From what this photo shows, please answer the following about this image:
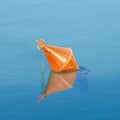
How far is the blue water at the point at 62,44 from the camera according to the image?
22.4 ft

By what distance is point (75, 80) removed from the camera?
7.62 m

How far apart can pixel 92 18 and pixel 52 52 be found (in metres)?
2.44

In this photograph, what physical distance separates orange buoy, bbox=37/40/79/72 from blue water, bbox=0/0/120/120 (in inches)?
7.4

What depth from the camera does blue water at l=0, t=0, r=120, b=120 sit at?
684 cm

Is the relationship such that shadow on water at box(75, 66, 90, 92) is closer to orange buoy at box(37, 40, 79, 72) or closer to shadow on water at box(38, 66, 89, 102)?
shadow on water at box(38, 66, 89, 102)

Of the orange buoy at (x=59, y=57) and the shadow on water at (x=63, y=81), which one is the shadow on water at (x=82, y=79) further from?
the orange buoy at (x=59, y=57)

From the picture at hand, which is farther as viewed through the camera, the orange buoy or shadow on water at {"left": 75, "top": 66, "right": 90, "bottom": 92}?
the orange buoy

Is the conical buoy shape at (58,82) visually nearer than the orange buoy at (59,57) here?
Yes

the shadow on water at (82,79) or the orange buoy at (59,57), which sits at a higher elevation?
the orange buoy at (59,57)

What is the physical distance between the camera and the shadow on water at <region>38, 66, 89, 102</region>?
24.2 ft

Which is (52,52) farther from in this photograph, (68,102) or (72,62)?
(68,102)

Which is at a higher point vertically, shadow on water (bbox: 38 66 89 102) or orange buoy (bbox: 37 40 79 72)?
orange buoy (bbox: 37 40 79 72)

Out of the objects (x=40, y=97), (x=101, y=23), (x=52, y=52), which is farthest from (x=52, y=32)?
(x=40, y=97)

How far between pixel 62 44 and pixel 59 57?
1048 mm
